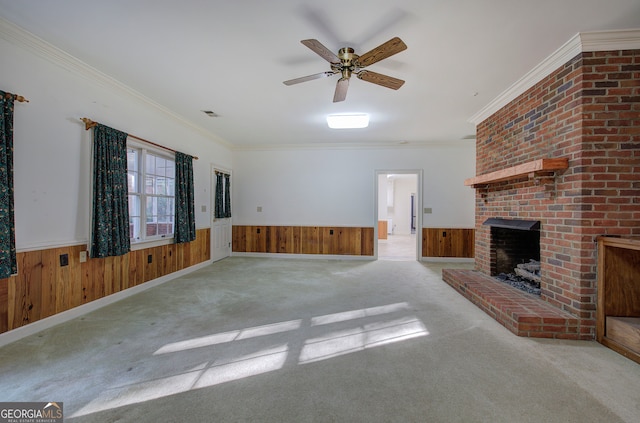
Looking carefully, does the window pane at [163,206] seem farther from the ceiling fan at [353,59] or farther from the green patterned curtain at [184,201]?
the ceiling fan at [353,59]

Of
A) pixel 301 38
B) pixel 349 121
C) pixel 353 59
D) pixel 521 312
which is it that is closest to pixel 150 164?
pixel 301 38

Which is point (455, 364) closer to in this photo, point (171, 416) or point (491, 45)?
point (171, 416)

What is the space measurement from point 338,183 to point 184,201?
333 centimetres

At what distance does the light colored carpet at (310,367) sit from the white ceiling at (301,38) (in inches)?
100

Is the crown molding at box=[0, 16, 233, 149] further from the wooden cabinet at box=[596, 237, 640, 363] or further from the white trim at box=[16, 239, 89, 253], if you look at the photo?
the wooden cabinet at box=[596, 237, 640, 363]

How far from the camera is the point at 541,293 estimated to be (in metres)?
2.82

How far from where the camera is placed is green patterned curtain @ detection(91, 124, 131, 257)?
2955 mm

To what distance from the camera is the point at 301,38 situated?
7.80 ft

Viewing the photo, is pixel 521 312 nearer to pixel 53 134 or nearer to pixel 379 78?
pixel 379 78

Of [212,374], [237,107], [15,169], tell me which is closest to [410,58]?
[237,107]

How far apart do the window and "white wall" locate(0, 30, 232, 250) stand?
0.56 metres

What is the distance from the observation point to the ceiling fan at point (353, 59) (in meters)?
2.10

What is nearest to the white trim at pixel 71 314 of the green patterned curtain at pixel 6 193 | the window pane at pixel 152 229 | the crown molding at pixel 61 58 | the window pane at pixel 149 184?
the green patterned curtain at pixel 6 193

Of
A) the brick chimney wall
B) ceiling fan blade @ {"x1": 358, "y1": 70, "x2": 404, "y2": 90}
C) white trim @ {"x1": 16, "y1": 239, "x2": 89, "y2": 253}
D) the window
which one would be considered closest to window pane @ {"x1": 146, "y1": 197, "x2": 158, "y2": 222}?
the window
